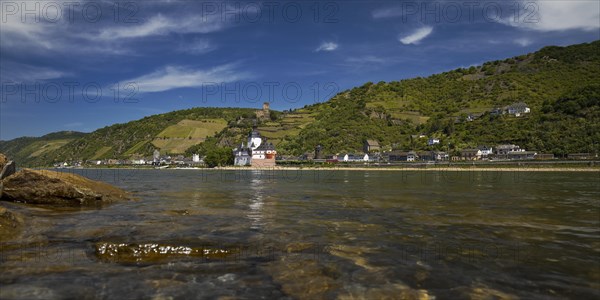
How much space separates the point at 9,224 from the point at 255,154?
14564cm

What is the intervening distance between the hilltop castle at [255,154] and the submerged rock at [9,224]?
452 ft

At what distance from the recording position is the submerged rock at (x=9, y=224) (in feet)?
31.7

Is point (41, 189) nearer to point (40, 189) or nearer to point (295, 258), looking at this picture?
point (40, 189)

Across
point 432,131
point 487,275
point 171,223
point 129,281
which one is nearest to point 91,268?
point 129,281

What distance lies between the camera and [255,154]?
155500mm

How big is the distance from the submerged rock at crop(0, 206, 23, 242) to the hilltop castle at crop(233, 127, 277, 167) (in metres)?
138

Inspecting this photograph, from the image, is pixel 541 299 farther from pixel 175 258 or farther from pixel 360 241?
pixel 175 258

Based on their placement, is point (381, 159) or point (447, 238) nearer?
point (447, 238)

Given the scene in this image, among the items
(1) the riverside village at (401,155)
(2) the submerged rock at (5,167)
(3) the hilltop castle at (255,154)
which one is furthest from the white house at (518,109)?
(2) the submerged rock at (5,167)

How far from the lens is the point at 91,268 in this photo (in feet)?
23.1

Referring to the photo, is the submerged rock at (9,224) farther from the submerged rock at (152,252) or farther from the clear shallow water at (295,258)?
the submerged rock at (152,252)

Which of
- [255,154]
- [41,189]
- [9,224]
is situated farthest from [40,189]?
[255,154]

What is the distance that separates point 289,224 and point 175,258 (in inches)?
223

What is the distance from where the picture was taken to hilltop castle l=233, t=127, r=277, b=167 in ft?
497
